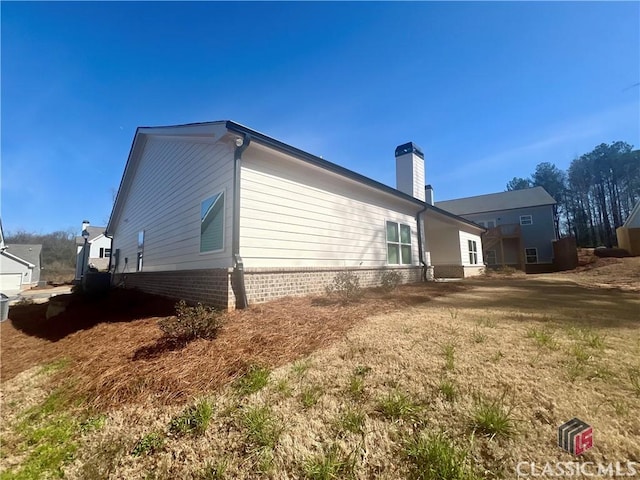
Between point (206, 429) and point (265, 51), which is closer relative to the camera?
point (206, 429)

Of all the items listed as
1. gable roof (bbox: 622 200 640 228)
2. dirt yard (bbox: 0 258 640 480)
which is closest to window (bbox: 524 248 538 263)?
gable roof (bbox: 622 200 640 228)

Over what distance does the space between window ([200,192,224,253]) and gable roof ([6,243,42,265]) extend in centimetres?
5011

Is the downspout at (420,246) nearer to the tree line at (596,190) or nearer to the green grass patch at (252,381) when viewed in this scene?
the green grass patch at (252,381)

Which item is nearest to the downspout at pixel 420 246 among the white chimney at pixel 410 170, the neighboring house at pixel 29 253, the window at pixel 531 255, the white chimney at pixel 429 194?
the white chimney at pixel 410 170

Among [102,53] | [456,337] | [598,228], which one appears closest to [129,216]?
[102,53]

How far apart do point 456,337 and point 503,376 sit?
1.05m

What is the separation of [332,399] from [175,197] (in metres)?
8.66

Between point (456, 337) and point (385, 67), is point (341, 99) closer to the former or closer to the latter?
point (385, 67)

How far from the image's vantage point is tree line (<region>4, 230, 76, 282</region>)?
44.8 meters

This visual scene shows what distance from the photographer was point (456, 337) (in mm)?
3461

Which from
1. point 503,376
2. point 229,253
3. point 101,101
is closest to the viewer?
point 503,376

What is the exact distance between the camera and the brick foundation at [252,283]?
543 cm

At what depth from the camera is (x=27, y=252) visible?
38.7 m

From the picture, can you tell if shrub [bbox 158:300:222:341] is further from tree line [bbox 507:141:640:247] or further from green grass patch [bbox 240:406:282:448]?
tree line [bbox 507:141:640:247]
